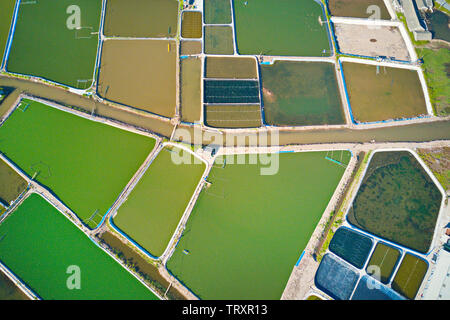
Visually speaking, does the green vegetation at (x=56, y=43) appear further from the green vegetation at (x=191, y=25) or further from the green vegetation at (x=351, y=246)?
the green vegetation at (x=351, y=246)

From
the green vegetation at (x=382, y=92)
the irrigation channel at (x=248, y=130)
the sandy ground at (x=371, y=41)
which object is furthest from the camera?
the sandy ground at (x=371, y=41)

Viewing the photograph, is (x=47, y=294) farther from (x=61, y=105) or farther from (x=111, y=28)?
(x=111, y=28)

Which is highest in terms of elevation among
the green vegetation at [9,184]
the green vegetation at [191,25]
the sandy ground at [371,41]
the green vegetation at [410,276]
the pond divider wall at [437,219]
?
the green vegetation at [191,25]

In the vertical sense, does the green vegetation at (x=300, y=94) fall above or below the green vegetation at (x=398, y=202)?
above

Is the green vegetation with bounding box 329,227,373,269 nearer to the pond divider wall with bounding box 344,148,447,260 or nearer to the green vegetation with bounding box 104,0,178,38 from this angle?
the pond divider wall with bounding box 344,148,447,260

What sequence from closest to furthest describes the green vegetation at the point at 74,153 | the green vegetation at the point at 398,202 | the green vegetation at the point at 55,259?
the green vegetation at the point at 55,259 < the green vegetation at the point at 398,202 < the green vegetation at the point at 74,153

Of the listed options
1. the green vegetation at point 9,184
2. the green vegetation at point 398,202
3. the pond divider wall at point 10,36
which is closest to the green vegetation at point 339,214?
the green vegetation at point 398,202

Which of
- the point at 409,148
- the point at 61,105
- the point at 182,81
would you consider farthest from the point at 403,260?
the point at 61,105

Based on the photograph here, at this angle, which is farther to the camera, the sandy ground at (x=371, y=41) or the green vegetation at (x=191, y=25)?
the green vegetation at (x=191, y=25)
